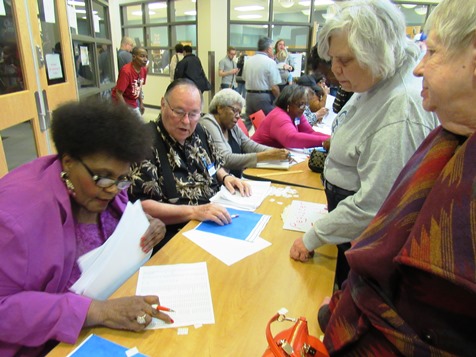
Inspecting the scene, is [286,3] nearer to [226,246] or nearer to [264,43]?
[264,43]

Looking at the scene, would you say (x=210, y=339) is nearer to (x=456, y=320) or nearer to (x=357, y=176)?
(x=456, y=320)

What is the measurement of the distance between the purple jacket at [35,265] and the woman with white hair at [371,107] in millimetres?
837

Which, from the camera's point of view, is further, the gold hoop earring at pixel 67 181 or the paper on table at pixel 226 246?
the paper on table at pixel 226 246

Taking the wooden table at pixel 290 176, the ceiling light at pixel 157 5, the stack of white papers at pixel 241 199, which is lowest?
the wooden table at pixel 290 176

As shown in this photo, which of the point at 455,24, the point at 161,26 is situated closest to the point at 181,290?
the point at 455,24

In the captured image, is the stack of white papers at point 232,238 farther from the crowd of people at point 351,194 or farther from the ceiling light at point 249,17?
the ceiling light at point 249,17

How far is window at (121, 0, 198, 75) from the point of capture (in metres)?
8.02

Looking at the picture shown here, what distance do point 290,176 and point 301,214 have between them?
2.50ft

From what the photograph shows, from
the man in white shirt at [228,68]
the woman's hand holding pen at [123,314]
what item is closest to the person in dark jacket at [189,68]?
the man in white shirt at [228,68]

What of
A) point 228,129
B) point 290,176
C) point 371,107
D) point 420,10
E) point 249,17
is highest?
point 420,10

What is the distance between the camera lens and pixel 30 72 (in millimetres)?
2281

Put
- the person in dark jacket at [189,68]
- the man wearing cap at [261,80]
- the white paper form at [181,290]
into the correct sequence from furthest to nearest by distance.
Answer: the person in dark jacket at [189,68]
the man wearing cap at [261,80]
the white paper form at [181,290]

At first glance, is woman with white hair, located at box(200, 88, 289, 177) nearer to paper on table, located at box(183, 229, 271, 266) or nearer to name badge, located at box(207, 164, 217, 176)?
name badge, located at box(207, 164, 217, 176)

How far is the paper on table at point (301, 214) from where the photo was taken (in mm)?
1586
